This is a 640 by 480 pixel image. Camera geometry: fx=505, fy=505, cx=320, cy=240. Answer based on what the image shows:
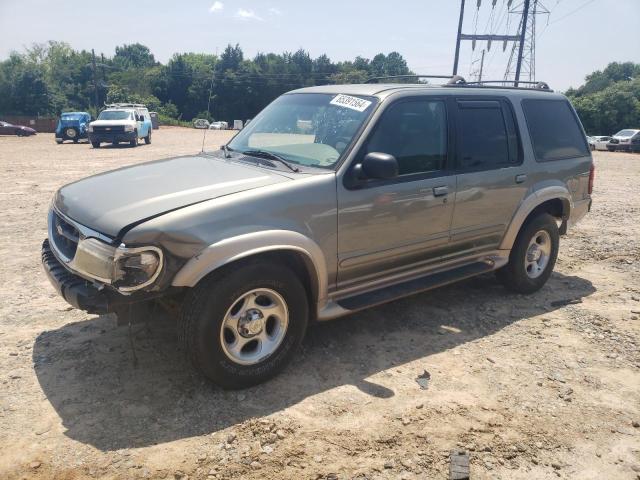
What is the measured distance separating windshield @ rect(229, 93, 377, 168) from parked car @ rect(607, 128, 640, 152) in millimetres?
30927

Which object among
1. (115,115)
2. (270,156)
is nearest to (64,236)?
(270,156)

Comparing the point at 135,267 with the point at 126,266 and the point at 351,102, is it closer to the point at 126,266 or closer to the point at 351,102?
the point at 126,266

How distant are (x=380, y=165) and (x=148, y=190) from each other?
1.55 metres

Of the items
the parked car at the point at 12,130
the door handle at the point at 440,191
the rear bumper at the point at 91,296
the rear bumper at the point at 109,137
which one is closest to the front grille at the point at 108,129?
the rear bumper at the point at 109,137

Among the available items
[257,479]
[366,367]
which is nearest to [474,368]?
[366,367]

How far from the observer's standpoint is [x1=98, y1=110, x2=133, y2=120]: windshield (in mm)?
24375

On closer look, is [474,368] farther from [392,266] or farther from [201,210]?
[201,210]

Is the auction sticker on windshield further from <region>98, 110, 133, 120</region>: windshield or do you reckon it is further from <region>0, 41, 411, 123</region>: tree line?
<region>0, 41, 411, 123</region>: tree line

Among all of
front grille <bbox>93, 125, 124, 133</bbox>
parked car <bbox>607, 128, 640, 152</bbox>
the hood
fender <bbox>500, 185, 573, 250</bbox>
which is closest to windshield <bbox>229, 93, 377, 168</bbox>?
the hood

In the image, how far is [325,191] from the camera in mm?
3459

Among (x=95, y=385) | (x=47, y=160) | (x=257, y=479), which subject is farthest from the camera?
(x=47, y=160)

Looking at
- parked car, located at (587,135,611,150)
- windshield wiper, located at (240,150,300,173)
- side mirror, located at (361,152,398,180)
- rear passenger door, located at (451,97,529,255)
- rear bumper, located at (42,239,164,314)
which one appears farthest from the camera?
parked car, located at (587,135,611,150)

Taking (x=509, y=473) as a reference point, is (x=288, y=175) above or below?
above

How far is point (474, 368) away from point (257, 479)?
1.89 m
